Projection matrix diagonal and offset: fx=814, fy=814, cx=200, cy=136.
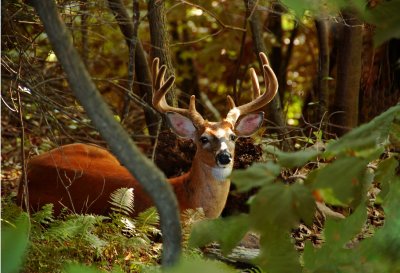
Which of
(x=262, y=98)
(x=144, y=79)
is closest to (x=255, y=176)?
(x=262, y=98)

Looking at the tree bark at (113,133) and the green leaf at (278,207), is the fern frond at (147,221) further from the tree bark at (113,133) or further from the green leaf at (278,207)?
the green leaf at (278,207)

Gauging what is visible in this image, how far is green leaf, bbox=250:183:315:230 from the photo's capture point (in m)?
1.66

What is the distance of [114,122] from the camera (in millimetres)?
1791

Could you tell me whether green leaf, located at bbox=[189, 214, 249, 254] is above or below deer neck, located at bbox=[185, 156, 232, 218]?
above

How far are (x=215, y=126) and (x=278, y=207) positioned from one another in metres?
4.28

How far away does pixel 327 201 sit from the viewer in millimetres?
1935

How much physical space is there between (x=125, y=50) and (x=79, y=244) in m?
Result: 6.23

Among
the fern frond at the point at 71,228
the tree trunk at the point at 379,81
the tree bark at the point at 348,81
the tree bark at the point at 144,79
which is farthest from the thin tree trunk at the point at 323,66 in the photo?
the fern frond at the point at 71,228

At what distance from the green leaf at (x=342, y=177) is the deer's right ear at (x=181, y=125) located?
4.28 m

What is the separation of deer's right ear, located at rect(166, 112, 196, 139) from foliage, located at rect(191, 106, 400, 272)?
3.82 meters

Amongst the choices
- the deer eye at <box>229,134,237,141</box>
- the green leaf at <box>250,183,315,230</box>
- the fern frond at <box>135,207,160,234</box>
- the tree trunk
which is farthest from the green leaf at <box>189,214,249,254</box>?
the tree trunk

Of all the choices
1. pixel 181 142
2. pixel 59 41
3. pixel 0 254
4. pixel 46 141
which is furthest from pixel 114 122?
pixel 46 141

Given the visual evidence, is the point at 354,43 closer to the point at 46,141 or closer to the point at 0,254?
the point at 46,141

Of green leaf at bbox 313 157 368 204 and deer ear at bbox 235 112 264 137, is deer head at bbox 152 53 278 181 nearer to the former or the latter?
deer ear at bbox 235 112 264 137
